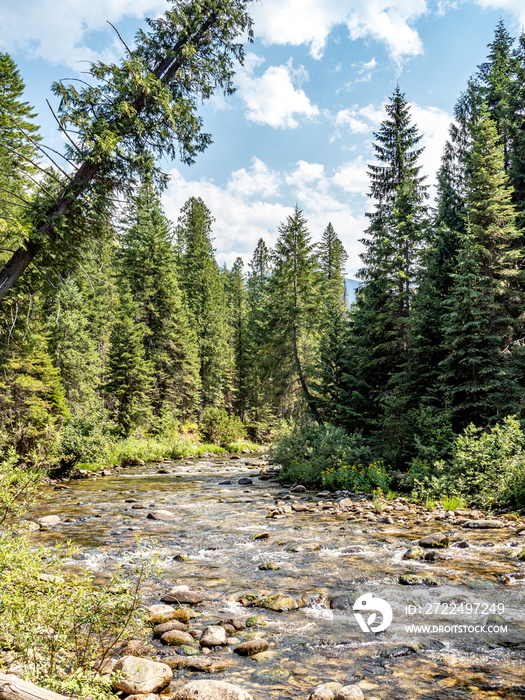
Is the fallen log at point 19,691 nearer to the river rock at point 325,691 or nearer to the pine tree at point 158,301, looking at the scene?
the river rock at point 325,691

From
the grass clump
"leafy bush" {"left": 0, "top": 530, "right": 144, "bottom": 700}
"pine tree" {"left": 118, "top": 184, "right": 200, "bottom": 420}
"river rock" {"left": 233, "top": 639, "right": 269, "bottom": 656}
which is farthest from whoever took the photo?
"pine tree" {"left": 118, "top": 184, "right": 200, "bottom": 420}

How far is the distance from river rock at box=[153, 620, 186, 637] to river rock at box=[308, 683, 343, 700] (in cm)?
189

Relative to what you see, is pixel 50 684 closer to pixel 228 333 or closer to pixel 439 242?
pixel 439 242

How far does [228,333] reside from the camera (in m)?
48.5

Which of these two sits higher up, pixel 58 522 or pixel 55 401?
pixel 55 401

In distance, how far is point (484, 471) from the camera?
11.8m

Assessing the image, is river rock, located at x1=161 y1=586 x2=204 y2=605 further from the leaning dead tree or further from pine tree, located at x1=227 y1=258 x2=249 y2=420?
pine tree, located at x1=227 y1=258 x2=249 y2=420

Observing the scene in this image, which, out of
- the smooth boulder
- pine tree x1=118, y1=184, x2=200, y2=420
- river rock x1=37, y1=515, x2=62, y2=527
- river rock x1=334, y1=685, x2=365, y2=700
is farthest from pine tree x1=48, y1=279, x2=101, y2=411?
river rock x1=334, y1=685, x2=365, y2=700

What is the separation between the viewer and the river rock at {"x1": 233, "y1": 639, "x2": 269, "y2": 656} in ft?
14.6

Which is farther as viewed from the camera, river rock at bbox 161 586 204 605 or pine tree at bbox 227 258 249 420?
pine tree at bbox 227 258 249 420

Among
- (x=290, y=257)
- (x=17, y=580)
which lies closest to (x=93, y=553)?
(x=17, y=580)

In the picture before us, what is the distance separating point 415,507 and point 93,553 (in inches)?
336

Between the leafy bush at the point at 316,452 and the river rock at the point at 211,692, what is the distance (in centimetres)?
1293

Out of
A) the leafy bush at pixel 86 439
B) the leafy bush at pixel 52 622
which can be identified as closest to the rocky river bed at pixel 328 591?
the leafy bush at pixel 52 622
